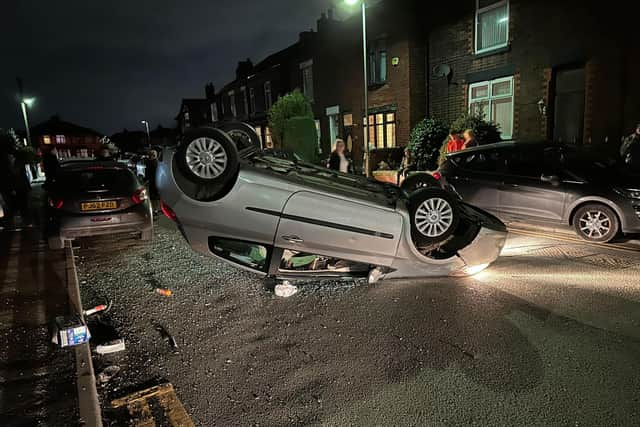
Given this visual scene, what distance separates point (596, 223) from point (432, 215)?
151 inches

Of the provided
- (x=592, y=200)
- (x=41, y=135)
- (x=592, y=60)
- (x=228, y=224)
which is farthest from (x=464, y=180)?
(x=41, y=135)

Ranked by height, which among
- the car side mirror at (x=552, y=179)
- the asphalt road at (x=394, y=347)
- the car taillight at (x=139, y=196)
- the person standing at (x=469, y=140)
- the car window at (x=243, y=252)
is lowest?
the asphalt road at (x=394, y=347)

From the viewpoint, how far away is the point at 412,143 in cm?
1483

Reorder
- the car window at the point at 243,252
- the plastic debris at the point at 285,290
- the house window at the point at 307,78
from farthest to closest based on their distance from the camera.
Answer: the house window at the point at 307,78
the plastic debris at the point at 285,290
the car window at the point at 243,252

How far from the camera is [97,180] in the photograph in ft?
22.7

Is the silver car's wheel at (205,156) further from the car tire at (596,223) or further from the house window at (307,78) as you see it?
the house window at (307,78)

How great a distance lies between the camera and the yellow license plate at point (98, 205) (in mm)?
6699

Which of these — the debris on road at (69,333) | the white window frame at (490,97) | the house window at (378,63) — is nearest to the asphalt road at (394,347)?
the debris on road at (69,333)

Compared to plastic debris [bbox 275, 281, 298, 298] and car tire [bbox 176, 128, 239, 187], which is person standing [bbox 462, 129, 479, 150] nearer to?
plastic debris [bbox 275, 281, 298, 298]

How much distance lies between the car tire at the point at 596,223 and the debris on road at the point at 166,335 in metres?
6.32

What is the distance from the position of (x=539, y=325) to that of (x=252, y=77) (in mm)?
30669

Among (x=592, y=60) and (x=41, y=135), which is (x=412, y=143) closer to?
(x=592, y=60)

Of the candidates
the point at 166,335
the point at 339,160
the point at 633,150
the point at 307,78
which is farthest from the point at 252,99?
the point at 166,335

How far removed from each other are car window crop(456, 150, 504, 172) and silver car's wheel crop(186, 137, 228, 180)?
219 inches
